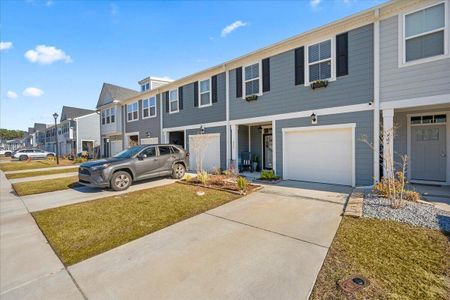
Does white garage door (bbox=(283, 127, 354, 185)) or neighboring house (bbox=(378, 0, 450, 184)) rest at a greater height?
neighboring house (bbox=(378, 0, 450, 184))

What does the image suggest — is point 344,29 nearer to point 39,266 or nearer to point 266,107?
point 266,107

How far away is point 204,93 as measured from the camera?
40.5ft

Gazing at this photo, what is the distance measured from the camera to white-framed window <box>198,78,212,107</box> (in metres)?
12.1

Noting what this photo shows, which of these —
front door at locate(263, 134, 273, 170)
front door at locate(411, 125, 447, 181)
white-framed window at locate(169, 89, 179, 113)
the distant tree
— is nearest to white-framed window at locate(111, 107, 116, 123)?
white-framed window at locate(169, 89, 179, 113)

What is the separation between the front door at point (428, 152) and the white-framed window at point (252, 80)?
20.4 feet

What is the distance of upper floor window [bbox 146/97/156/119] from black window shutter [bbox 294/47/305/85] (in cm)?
1093

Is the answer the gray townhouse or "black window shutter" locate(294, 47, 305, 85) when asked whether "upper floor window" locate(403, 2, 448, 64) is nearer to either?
the gray townhouse

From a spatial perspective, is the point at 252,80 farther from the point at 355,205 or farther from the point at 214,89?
the point at 355,205

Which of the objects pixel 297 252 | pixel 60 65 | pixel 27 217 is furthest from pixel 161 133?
pixel 297 252

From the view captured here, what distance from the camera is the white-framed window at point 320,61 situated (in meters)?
7.73

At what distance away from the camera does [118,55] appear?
42.9 feet

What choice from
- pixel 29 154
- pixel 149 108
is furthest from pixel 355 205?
pixel 29 154

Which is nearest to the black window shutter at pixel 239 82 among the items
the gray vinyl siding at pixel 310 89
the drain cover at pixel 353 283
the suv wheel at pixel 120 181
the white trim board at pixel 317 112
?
the gray vinyl siding at pixel 310 89

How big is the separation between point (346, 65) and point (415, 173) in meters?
4.89
